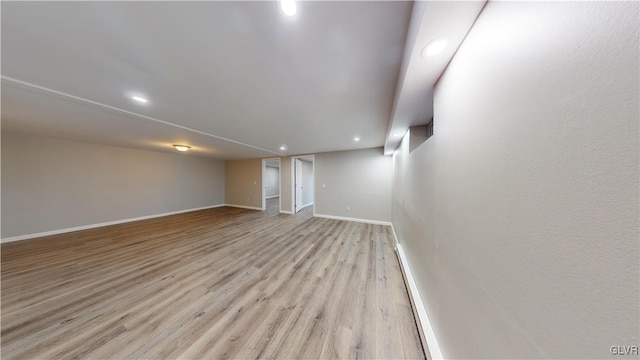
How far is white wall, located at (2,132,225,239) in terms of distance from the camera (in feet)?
11.1

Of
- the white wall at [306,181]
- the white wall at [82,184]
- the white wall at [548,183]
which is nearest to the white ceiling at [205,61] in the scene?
the white wall at [548,183]

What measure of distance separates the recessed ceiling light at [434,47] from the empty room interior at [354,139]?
0.5 inches

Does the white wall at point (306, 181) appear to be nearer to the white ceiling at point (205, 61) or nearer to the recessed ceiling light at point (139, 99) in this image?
the white ceiling at point (205, 61)

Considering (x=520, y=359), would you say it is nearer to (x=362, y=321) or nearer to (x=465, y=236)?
(x=465, y=236)

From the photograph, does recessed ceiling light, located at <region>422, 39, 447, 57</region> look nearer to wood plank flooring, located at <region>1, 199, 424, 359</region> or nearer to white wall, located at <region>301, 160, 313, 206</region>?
wood plank flooring, located at <region>1, 199, 424, 359</region>

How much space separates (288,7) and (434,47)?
0.84 metres

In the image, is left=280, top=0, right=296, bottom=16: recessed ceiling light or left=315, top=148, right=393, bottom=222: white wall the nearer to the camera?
left=280, top=0, right=296, bottom=16: recessed ceiling light

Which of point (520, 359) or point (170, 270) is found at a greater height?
point (520, 359)

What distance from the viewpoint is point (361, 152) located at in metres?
4.46

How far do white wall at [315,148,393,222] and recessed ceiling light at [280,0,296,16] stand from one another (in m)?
3.73

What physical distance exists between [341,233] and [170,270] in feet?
9.31

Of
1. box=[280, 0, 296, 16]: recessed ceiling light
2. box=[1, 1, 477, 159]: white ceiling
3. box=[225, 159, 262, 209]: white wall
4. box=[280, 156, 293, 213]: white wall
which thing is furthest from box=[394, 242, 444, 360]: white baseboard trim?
box=[225, 159, 262, 209]: white wall

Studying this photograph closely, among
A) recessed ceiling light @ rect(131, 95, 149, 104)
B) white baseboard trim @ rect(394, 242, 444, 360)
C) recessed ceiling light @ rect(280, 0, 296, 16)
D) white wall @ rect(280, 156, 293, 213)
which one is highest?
recessed ceiling light @ rect(131, 95, 149, 104)

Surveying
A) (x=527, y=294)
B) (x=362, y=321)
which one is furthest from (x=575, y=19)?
(x=362, y=321)
